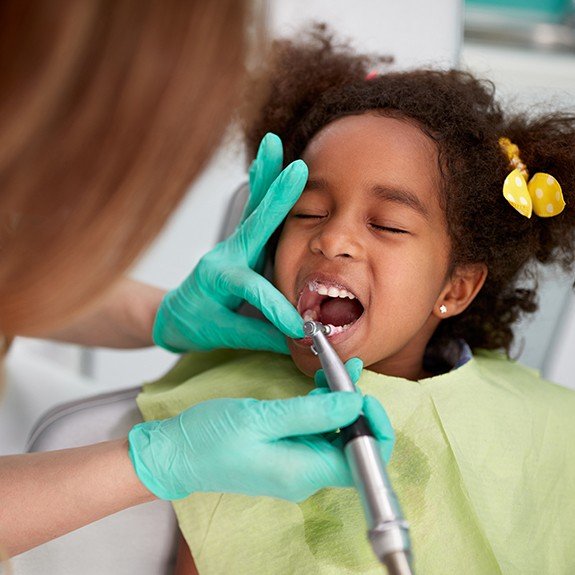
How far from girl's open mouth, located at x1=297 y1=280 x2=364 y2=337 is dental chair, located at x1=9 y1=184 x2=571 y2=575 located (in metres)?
0.34

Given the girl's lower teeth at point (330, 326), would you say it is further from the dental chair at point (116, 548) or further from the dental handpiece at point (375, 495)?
the dental chair at point (116, 548)

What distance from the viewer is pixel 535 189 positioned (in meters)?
1.26

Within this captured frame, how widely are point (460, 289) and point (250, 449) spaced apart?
1.78ft

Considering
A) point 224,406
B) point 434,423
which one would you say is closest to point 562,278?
point 434,423

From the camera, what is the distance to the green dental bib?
110cm

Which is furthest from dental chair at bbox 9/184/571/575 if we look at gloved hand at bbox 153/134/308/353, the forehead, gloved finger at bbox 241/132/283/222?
the forehead

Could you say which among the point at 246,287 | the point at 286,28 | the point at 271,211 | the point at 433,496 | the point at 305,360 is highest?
the point at 286,28

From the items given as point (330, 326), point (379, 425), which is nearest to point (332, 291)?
point (330, 326)

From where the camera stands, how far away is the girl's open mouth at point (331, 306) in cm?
115

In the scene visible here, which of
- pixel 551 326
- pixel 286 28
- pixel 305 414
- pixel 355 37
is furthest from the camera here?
pixel 355 37

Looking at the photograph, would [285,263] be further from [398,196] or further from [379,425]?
[379,425]

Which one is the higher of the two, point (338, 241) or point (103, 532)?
point (338, 241)

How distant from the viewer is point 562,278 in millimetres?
1562

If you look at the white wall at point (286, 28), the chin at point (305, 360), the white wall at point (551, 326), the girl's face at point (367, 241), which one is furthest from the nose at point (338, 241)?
the white wall at point (286, 28)
